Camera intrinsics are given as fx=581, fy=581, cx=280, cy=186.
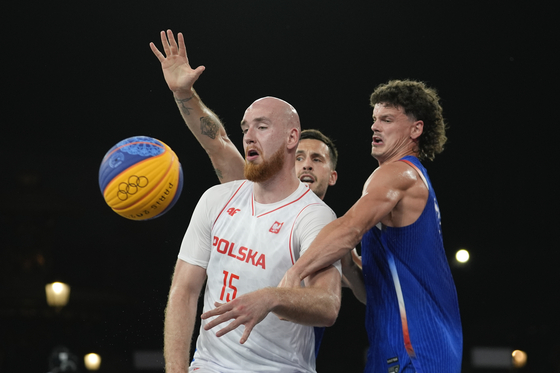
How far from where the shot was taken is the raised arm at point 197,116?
338 cm

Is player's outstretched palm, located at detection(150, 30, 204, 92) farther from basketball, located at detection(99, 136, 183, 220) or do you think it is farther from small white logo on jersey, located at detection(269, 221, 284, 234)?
small white logo on jersey, located at detection(269, 221, 284, 234)

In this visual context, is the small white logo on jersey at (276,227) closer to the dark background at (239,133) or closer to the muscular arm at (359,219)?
the muscular arm at (359,219)

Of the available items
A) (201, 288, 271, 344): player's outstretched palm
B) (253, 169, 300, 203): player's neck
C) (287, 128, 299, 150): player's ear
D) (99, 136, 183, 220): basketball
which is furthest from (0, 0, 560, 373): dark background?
(201, 288, 271, 344): player's outstretched palm

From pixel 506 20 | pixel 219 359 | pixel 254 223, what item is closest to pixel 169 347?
pixel 219 359

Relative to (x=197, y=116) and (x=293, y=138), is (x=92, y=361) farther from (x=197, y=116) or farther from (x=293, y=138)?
(x=293, y=138)

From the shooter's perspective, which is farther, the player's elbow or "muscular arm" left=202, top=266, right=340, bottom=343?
the player's elbow

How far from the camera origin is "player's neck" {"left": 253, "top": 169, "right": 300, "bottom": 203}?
2.82 meters

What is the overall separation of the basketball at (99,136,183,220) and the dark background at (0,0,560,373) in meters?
5.46

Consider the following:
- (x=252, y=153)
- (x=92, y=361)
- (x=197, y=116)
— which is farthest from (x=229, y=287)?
(x=92, y=361)

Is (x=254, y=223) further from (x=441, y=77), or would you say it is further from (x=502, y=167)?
(x=502, y=167)

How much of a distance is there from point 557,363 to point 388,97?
647cm

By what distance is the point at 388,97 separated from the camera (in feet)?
9.94

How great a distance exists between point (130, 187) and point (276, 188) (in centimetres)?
80

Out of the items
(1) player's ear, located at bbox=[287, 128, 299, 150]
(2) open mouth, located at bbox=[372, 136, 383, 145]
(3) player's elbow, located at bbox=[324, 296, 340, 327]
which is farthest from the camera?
(2) open mouth, located at bbox=[372, 136, 383, 145]
